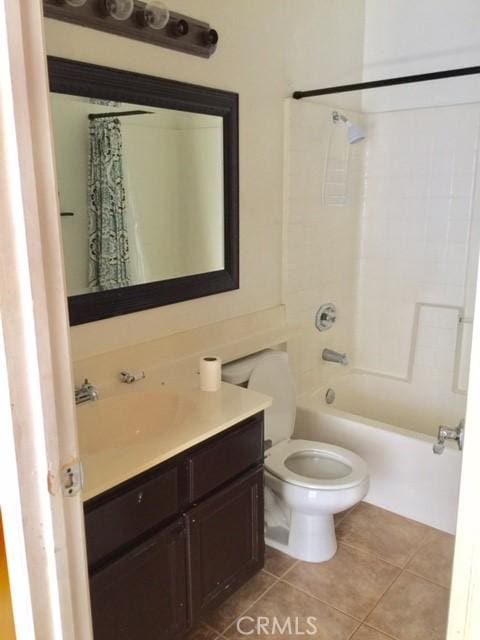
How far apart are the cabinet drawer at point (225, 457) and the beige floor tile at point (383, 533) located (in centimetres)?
80

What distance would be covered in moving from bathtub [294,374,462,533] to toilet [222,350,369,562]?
9.4 inches

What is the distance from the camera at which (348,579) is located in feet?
7.34

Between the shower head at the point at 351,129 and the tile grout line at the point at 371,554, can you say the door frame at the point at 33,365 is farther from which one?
the shower head at the point at 351,129

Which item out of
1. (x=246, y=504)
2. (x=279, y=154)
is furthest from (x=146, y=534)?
(x=279, y=154)

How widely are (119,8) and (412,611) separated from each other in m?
2.34

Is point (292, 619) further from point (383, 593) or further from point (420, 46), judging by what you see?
point (420, 46)

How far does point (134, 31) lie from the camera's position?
1828 millimetres

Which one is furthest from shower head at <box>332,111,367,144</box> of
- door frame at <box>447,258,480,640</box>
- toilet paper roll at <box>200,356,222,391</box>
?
door frame at <box>447,258,480,640</box>

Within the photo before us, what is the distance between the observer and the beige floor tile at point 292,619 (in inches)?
77.0

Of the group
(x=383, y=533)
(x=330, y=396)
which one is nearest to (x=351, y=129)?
(x=330, y=396)

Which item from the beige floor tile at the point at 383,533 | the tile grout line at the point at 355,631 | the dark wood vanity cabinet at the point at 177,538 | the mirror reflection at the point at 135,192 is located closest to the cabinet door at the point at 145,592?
the dark wood vanity cabinet at the point at 177,538

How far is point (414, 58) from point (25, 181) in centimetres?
283

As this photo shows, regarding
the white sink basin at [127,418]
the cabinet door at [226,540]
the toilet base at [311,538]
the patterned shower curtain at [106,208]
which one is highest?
the patterned shower curtain at [106,208]

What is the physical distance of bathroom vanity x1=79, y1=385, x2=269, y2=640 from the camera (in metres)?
1.50
